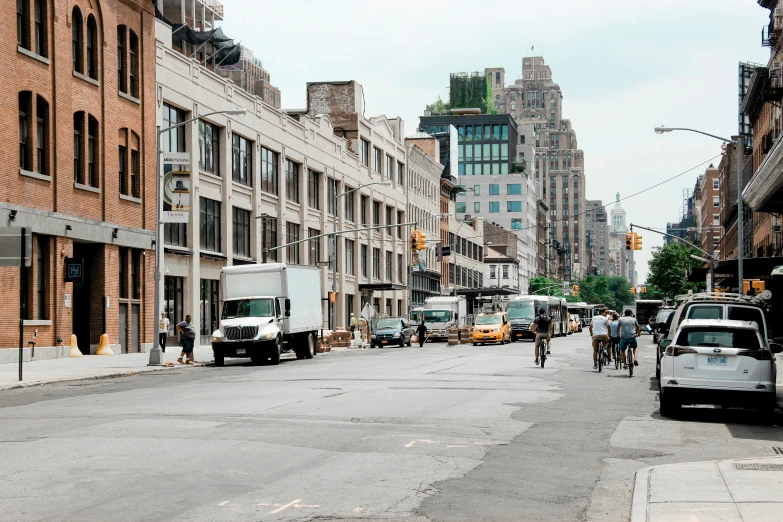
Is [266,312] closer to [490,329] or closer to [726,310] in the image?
[726,310]

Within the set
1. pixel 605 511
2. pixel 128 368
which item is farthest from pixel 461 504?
pixel 128 368

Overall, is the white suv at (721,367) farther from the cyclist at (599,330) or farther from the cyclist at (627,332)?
the cyclist at (599,330)

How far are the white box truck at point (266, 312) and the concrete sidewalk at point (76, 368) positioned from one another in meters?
2.11

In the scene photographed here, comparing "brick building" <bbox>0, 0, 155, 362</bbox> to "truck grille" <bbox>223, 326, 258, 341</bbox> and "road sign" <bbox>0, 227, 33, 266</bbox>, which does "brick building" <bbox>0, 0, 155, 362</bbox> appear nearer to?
"truck grille" <bbox>223, 326, 258, 341</bbox>

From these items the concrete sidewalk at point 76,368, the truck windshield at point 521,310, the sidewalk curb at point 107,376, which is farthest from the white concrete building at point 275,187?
the truck windshield at point 521,310

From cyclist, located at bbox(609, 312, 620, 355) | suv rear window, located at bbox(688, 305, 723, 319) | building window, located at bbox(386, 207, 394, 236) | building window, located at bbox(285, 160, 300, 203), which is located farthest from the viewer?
building window, located at bbox(386, 207, 394, 236)

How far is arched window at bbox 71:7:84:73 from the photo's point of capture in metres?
43.5

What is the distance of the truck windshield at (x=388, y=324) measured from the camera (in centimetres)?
6172

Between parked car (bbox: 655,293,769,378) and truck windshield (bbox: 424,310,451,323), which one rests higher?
parked car (bbox: 655,293,769,378)

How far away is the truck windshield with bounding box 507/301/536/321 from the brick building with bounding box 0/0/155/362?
29.3m

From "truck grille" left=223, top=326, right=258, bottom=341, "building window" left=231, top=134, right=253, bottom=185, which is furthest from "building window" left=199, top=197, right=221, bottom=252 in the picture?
"truck grille" left=223, top=326, right=258, bottom=341

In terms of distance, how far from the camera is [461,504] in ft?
33.0

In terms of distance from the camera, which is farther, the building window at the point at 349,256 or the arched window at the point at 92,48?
the building window at the point at 349,256

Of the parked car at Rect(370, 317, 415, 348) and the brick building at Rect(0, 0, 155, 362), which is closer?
the brick building at Rect(0, 0, 155, 362)
